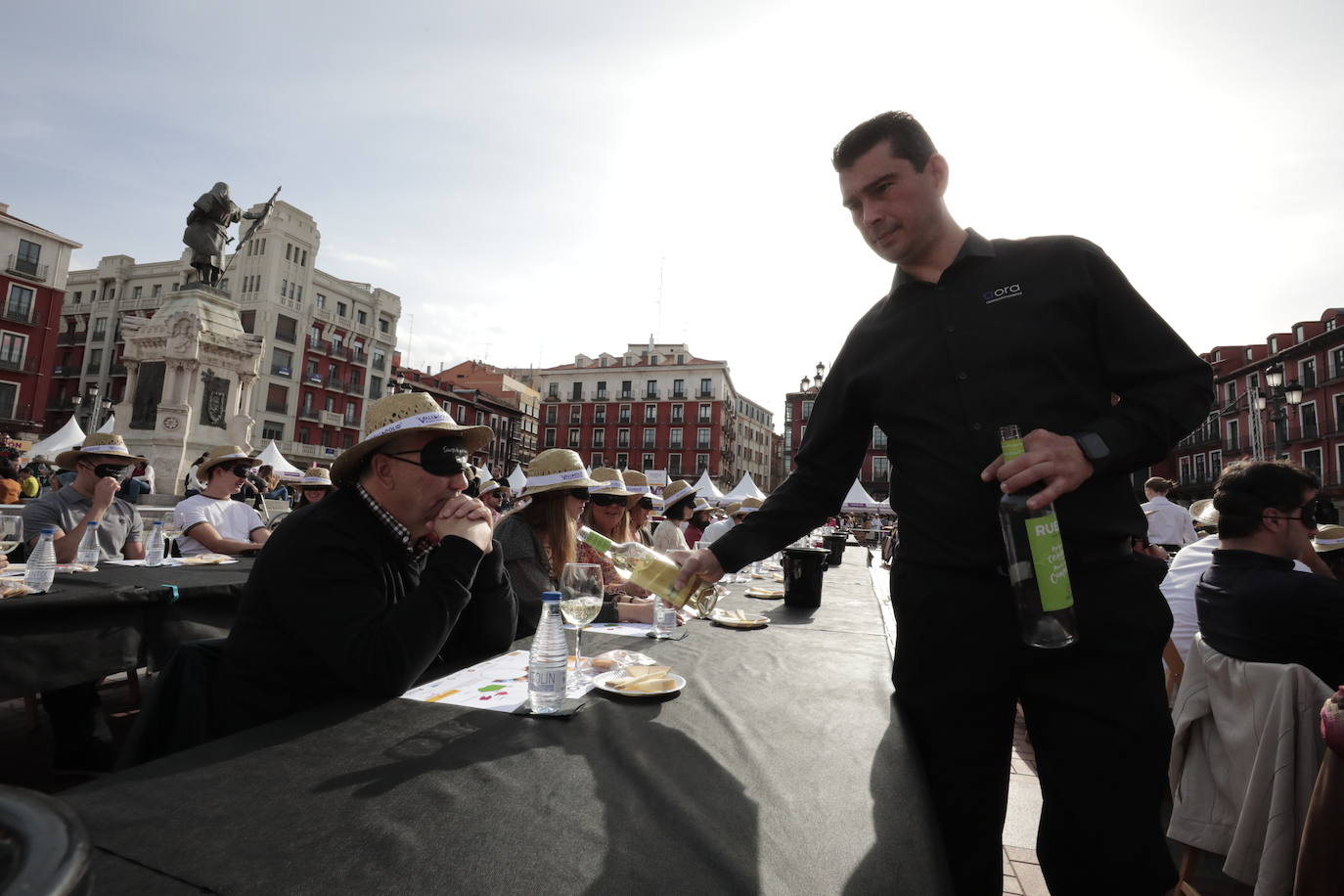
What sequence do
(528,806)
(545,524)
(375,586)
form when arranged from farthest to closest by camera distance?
(545,524), (375,586), (528,806)

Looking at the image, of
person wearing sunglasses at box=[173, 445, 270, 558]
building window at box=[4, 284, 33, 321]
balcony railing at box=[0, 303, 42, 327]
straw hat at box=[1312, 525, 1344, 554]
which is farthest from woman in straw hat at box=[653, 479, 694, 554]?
building window at box=[4, 284, 33, 321]

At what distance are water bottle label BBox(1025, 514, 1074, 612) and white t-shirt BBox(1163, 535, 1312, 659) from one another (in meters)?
2.46

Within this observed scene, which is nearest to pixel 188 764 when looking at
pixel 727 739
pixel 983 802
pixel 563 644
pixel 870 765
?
pixel 563 644

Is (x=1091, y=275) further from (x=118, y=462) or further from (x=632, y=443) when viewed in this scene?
(x=632, y=443)

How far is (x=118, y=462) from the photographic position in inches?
185

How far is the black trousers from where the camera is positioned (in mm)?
1304

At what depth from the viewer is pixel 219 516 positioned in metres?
5.86

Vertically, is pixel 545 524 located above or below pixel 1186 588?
above

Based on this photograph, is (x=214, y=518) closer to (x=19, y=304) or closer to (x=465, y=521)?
(x=465, y=521)

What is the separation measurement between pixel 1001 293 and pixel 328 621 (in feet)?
5.93

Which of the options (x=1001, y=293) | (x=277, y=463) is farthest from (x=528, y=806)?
(x=277, y=463)

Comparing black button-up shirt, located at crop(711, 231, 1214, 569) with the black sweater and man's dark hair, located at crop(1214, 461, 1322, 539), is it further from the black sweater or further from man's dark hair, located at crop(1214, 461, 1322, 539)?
man's dark hair, located at crop(1214, 461, 1322, 539)

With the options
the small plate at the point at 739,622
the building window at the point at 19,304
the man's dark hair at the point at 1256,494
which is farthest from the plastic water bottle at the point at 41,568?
the building window at the point at 19,304

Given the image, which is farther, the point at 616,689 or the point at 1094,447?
the point at 616,689
